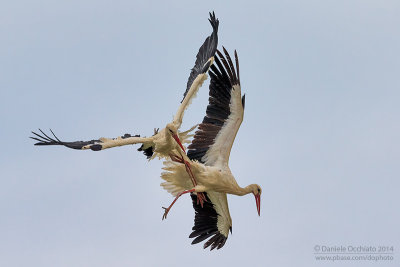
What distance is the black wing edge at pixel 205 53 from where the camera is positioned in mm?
20891

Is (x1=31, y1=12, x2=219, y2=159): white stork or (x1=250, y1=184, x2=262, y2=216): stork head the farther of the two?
(x1=250, y1=184, x2=262, y2=216): stork head

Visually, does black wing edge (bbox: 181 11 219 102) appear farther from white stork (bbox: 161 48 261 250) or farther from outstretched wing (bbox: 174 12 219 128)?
white stork (bbox: 161 48 261 250)

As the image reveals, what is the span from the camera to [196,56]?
71.3 ft

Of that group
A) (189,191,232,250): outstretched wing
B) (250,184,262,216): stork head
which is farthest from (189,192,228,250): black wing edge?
(250,184,262,216): stork head

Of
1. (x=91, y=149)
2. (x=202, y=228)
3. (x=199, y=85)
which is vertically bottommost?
(x=202, y=228)

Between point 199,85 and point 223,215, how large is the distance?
2.90m

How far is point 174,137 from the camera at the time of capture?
1905 centimetres

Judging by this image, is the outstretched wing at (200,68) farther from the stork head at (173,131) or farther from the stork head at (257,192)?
the stork head at (257,192)

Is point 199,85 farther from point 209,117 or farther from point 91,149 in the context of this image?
point 91,149

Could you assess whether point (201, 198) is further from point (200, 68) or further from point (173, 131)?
point (200, 68)

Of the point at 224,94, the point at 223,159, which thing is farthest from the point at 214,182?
the point at 224,94

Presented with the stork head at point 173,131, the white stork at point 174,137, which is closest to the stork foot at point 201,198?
the white stork at point 174,137

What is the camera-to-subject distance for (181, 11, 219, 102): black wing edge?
20.9 meters

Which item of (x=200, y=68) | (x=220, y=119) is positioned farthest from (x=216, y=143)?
(x=200, y=68)
